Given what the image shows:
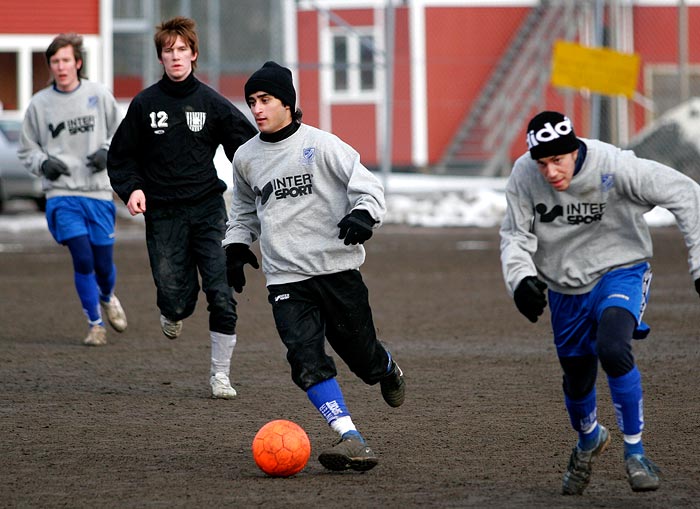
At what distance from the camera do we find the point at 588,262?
6152 millimetres

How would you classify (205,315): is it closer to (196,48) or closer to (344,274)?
(196,48)

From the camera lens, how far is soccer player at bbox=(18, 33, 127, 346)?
424 inches

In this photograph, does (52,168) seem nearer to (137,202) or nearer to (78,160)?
(78,160)

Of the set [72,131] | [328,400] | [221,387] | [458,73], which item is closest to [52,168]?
[72,131]

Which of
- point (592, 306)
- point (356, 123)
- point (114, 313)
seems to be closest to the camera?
point (592, 306)

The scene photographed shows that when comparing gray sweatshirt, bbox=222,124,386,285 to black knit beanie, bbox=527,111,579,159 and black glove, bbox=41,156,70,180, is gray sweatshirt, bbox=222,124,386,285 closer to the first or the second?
black knit beanie, bbox=527,111,579,159

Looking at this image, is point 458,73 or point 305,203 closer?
point 305,203

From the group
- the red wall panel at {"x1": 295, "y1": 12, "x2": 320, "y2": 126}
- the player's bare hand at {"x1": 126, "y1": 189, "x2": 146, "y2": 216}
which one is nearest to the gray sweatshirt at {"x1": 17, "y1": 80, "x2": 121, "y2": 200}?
the player's bare hand at {"x1": 126, "y1": 189, "x2": 146, "y2": 216}

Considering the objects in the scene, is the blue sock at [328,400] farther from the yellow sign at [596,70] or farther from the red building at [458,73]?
the red building at [458,73]

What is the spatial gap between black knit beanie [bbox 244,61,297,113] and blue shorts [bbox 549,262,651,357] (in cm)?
160

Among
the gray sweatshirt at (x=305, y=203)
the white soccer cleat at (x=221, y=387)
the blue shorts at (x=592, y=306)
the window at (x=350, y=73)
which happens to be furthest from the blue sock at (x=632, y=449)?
the window at (x=350, y=73)

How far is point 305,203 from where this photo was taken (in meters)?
6.75

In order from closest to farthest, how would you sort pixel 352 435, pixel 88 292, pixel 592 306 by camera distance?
pixel 592 306
pixel 352 435
pixel 88 292

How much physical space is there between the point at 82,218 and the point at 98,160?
1.63ft
